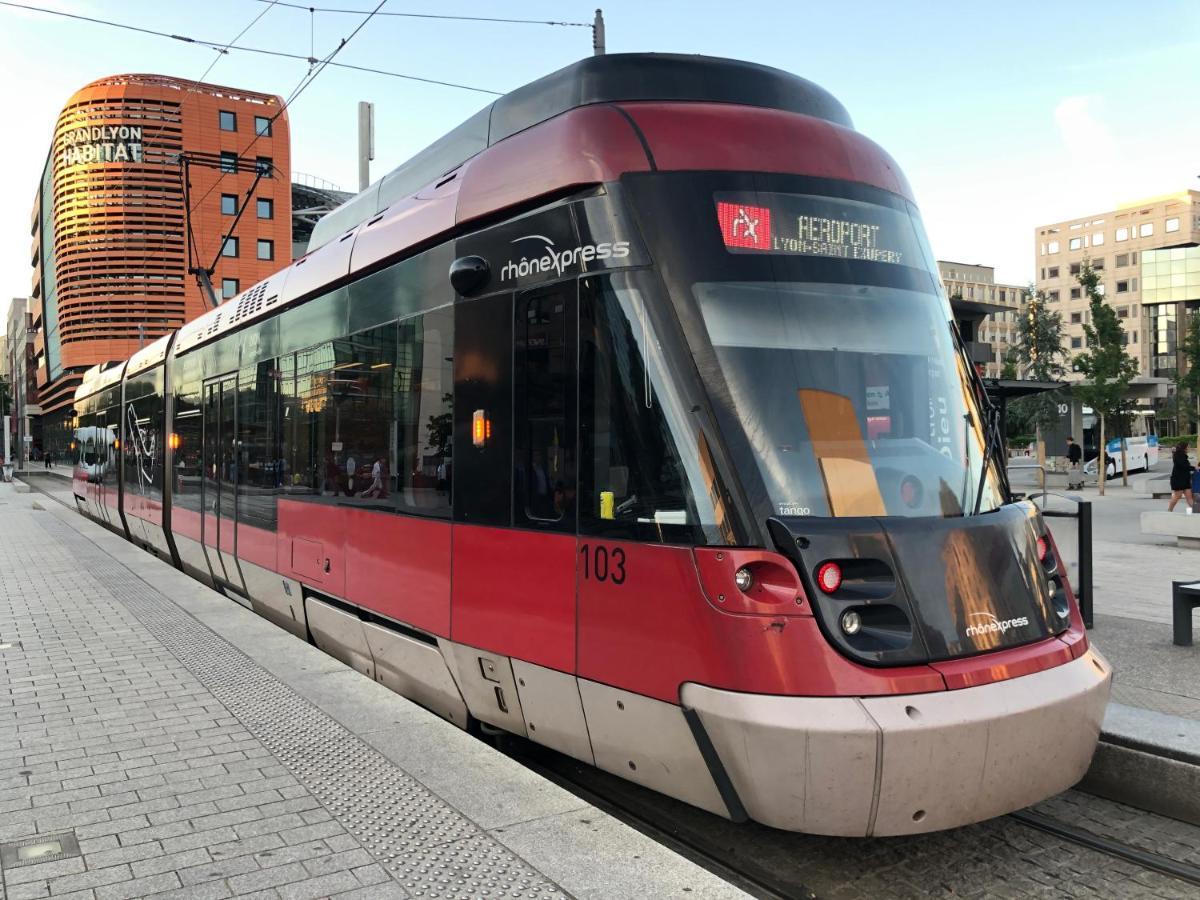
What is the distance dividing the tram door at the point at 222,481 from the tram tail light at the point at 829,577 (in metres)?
7.19

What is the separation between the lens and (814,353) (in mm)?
4016

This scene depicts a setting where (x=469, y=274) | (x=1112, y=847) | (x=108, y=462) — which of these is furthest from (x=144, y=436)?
(x=1112, y=847)

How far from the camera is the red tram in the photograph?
11.7 ft

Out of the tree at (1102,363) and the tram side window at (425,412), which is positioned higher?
the tree at (1102,363)

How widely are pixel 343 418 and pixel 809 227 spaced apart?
381 centimetres

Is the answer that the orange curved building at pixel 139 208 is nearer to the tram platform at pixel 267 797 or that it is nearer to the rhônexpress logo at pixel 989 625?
the tram platform at pixel 267 797

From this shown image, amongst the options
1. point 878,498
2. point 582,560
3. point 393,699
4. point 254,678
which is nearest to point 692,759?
point 582,560

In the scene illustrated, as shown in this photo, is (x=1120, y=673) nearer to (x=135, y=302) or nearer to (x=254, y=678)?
(x=254, y=678)

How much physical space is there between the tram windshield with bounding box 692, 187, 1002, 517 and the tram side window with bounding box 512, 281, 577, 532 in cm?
74

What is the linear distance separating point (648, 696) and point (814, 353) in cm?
153

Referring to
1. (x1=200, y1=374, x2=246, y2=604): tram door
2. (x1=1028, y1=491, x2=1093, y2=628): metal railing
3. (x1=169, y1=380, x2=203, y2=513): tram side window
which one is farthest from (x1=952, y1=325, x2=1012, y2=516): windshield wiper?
(x1=169, y1=380, x2=203, y2=513): tram side window

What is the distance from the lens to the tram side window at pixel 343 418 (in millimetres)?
6184

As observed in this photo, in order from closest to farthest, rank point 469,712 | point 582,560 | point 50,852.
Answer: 1. point 50,852
2. point 582,560
3. point 469,712

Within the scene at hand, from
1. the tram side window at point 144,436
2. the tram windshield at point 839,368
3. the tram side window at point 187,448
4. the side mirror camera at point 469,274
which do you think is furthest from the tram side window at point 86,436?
the tram windshield at point 839,368
